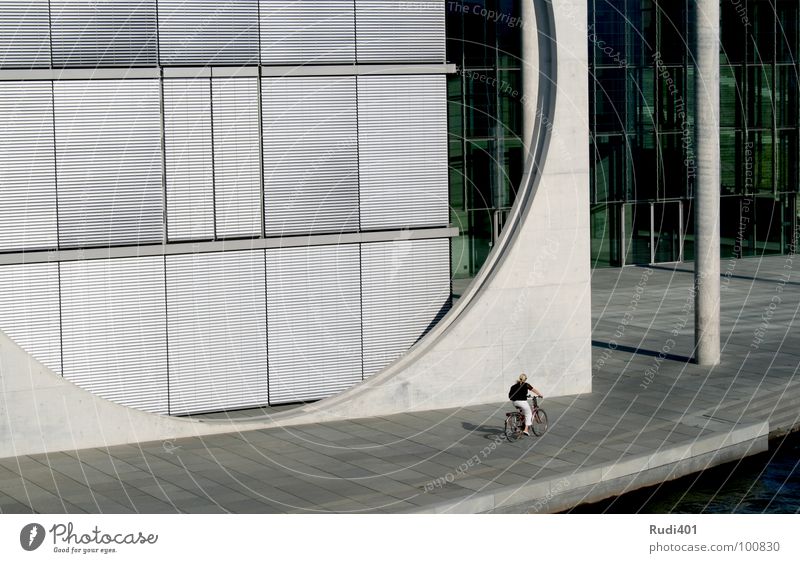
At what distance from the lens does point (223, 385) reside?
2700 centimetres

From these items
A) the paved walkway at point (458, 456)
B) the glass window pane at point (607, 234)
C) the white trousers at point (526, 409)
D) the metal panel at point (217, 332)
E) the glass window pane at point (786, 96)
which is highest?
the glass window pane at point (786, 96)

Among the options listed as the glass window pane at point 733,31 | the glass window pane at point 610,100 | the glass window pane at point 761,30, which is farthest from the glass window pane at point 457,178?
the glass window pane at point 761,30

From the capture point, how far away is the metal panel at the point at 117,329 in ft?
84.0

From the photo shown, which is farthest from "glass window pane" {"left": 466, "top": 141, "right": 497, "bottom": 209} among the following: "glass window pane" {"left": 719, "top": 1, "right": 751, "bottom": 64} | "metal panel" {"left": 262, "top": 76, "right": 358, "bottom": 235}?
"metal panel" {"left": 262, "top": 76, "right": 358, "bottom": 235}

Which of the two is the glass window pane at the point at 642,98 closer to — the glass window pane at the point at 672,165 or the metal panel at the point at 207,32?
the glass window pane at the point at 672,165

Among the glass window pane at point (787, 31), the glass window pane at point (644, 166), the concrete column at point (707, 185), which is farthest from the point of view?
the glass window pane at point (787, 31)

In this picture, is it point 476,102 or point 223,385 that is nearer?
point 223,385

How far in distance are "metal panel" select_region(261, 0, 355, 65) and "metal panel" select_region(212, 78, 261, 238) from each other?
0.85 metres

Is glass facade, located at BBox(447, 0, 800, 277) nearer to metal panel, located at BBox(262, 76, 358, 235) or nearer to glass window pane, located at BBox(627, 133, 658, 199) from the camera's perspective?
glass window pane, located at BBox(627, 133, 658, 199)

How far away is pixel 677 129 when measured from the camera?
159 feet

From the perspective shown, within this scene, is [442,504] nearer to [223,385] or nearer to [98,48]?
[223,385]

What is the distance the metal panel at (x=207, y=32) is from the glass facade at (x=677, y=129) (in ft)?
70.1
